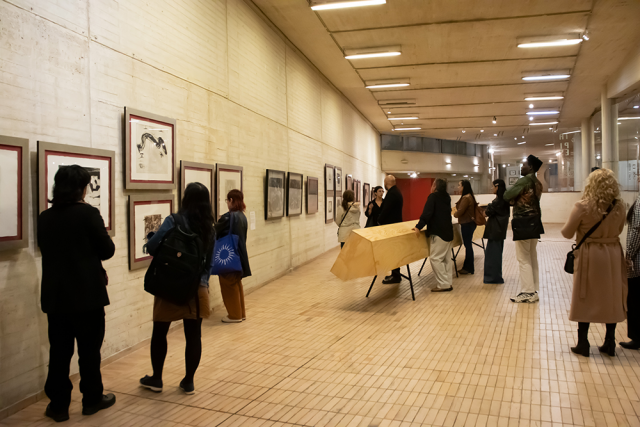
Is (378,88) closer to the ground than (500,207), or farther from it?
farther from it

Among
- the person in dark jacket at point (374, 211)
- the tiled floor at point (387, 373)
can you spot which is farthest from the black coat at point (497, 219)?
the person in dark jacket at point (374, 211)

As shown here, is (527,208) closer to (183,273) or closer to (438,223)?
(438,223)

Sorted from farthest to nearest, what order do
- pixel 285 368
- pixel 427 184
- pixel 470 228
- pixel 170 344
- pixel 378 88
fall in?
1. pixel 427 184
2. pixel 378 88
3. pixel 470 228
4. pixel 170 344
5. pixel 285 368

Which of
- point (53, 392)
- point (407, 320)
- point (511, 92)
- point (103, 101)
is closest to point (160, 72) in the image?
point (103, 101)

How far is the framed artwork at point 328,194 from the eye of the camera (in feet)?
37.7

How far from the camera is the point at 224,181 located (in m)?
6.27

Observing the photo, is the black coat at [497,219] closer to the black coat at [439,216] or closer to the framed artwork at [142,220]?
the black coat at [439,216]

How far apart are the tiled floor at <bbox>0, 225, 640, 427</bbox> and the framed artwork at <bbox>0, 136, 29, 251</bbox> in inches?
48.8

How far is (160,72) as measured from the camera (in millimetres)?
4891

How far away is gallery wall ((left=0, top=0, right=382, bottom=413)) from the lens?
3248 mm

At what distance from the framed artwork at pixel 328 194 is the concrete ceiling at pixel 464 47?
246 centimetres

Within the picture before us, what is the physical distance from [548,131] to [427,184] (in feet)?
20.1

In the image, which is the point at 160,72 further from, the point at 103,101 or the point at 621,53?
the point at 621,53

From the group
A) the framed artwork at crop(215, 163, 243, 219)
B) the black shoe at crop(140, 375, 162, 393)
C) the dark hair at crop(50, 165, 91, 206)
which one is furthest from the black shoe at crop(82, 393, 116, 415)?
the framed artwork at crop(215, 163, 243, 219)
